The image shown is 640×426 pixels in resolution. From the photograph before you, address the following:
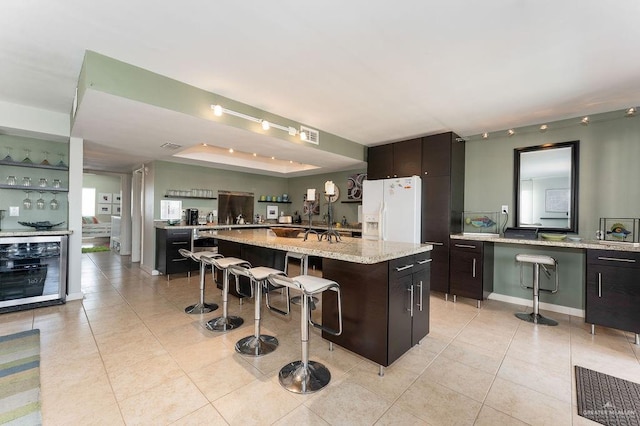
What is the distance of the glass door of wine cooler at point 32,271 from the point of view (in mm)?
3367

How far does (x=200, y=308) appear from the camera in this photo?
11.2 ft

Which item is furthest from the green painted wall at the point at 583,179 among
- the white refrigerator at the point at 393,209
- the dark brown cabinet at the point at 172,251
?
the dark brown cabinet at the point at 172,251

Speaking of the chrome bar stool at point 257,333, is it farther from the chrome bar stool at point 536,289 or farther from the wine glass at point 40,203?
the wine glass at point 40,203

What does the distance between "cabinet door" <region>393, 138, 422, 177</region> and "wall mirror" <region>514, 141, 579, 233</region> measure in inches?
54.8

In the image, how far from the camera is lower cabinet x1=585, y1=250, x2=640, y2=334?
2725mm

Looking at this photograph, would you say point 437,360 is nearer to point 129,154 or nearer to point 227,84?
point 227,84

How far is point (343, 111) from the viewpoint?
3488 millimetres

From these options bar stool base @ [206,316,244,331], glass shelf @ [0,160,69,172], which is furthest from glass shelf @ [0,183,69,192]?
bar stool base @ [206,316,244,331]

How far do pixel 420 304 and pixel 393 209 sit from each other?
2.12 meters

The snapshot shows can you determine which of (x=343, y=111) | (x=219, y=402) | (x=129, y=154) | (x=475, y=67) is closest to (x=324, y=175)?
(x=343, y=111)

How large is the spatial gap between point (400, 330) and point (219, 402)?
4.80 feet

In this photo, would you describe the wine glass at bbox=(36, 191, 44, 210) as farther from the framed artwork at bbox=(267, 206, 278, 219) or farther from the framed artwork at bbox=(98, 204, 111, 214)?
the framed artwork at bbox=(98, 204, 111, 214)

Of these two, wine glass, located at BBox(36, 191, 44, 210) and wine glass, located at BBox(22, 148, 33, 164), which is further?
wine glass, located at BBox(36, 191, 44, 210)

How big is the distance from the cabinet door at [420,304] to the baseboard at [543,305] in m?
→ 2.19
